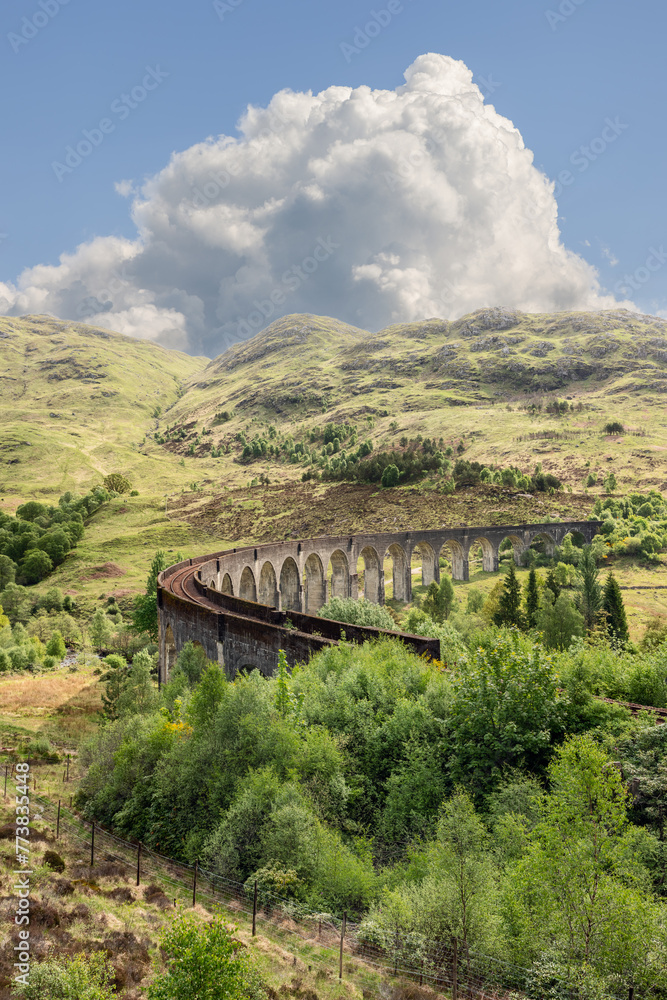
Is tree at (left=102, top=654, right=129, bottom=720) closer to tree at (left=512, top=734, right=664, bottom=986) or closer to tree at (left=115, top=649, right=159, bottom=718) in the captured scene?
tree at (left=115, top=649, right=159, bottom=718)

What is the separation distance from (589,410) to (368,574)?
10713cm

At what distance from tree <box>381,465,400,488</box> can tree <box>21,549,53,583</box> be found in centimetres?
6132

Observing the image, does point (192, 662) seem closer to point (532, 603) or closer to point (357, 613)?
point (357, 613)

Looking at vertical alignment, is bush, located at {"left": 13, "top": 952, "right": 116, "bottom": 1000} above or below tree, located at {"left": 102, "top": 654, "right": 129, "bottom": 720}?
above

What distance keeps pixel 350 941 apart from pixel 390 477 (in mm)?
102645

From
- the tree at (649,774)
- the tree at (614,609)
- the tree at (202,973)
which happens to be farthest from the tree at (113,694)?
the tree at (614,609)

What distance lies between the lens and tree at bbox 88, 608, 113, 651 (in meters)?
65.5

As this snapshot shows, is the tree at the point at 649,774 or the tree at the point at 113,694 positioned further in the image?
the tree at the point at 113,694

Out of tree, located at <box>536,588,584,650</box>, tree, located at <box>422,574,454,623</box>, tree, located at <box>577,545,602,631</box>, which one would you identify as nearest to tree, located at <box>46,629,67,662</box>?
tree, located at <box>422,574,454,623</box>

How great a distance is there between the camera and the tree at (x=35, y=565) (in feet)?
295

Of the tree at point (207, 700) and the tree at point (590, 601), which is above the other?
the tree at point (207, 700)

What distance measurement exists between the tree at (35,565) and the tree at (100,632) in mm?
27976

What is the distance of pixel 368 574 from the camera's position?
7206 cm

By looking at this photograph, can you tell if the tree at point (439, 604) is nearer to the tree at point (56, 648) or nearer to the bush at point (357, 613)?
the bush at point (357, 613)
